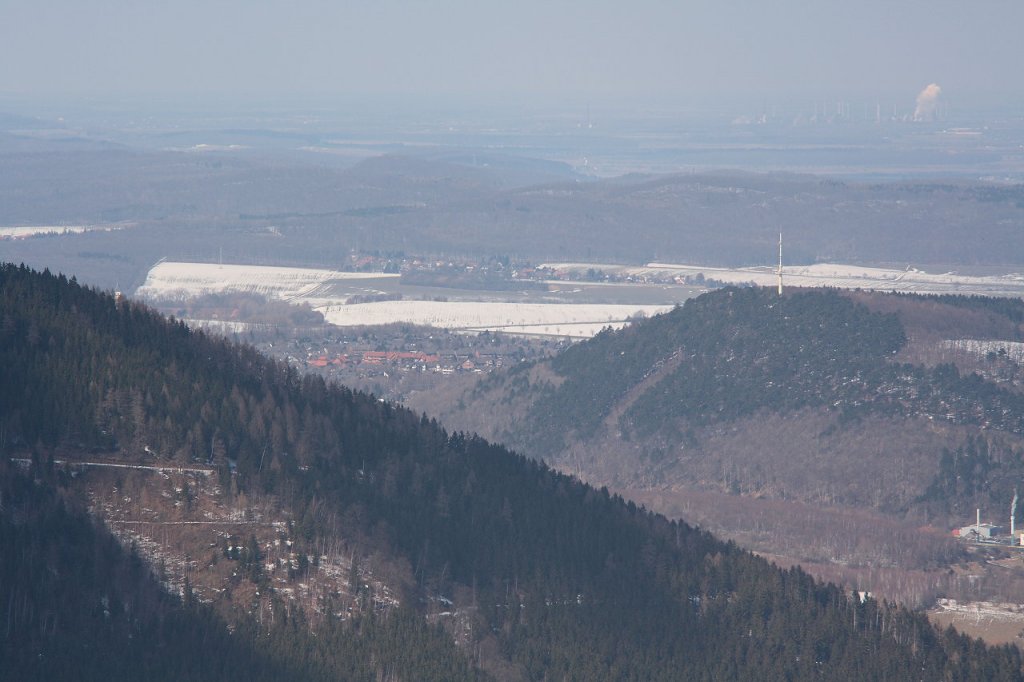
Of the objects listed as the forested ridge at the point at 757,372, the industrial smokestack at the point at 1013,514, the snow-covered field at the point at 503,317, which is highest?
the forested ridge at the point at 757,372

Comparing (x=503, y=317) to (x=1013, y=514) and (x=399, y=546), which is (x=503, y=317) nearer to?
(x=1013, y=514)

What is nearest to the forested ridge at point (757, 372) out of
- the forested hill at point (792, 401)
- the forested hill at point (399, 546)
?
the forested hill at point (792, 401)

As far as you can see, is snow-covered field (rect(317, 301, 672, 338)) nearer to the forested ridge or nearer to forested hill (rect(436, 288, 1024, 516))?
forested hill (rect(436, 288, 1024, 516))

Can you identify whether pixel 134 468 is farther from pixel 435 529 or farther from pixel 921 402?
pixel 921 402

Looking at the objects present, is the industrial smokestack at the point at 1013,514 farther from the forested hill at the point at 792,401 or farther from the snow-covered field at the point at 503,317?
the snow-covered field at the point at 503,317

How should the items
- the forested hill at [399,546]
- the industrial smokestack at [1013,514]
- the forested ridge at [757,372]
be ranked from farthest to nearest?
the forested ridge at [757,372]
the industrial smokestack at [1013,514]
the forested hill at [399,546]

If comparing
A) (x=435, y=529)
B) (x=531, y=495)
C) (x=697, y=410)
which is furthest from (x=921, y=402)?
(x=435, y=529)

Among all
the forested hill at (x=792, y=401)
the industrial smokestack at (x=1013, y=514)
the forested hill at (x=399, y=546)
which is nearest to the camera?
the forested hill at (x=399, y=546)
